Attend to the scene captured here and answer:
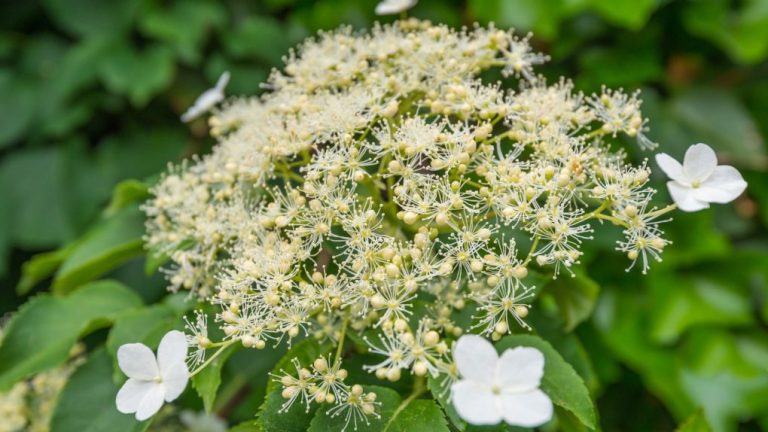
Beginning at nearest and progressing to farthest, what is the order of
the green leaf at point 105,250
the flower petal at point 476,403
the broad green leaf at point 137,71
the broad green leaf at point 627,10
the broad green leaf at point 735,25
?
1. the flower petal at point 476,403
2. the green leaf at point 105,250
3. the broad green leaf at point 627,10
4. the broad green leaf at point 735,25
5. the broad green leaf at point 137,71

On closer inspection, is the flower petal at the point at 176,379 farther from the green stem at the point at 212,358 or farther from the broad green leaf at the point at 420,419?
the broad green leaf at the point at 420,419

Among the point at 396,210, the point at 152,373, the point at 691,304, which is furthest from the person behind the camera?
the point at 691,304

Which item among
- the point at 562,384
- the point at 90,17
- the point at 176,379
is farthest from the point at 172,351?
the point at 90,17

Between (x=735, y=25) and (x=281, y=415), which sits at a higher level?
(x=281, y=415)

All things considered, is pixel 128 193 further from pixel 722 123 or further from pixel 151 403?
pixel 722 123

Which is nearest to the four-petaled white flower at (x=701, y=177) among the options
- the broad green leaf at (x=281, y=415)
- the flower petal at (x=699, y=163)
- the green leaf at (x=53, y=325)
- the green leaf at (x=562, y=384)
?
the flower petal at (x=699, y=163)

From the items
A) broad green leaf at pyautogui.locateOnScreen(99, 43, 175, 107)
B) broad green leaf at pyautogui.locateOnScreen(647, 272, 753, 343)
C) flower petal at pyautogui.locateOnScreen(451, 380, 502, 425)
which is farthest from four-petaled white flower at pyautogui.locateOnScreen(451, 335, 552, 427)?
broad green leaf at pyautogui.locateOnScreen(99, 43, 175, 107)
